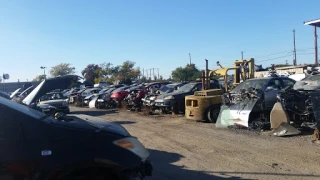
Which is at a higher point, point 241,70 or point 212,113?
point 241,70

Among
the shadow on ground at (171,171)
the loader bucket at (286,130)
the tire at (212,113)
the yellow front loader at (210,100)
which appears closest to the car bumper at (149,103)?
the yellow front loader at (210,100)

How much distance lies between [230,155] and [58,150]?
485 cm

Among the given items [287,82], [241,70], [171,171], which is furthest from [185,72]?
[171,171]

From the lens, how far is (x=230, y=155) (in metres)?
7.27

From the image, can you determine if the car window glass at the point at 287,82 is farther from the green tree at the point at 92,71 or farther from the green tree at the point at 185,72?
the green tree at the point at 92,71

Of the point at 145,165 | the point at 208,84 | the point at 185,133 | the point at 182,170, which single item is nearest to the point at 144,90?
the point at 208,84

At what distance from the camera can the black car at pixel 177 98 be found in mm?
15562

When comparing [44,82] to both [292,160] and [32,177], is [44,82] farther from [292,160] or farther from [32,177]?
[292,160]

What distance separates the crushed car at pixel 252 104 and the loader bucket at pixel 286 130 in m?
0.87

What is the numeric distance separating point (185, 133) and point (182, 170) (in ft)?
13.5

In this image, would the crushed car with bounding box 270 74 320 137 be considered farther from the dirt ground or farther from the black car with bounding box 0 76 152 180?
the black car with bounding box 0 76 152 180

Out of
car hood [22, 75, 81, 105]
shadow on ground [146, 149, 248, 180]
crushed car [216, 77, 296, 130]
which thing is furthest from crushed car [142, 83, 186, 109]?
car hood [22, 75, 81, 105]

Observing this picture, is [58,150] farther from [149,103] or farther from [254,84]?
[149,103]

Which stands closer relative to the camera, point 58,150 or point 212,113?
point 58,150
